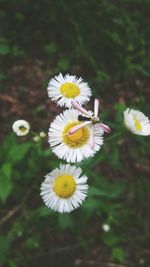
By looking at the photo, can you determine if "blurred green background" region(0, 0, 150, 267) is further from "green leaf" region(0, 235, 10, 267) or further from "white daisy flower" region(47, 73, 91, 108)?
"white daisy flower" region(47, 73, 91, 108)

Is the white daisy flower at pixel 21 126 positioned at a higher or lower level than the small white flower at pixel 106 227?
higher

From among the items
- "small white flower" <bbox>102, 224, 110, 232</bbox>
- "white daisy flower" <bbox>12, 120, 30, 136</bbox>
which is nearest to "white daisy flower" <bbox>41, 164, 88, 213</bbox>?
"white daisy flower" <bbox>12, 120, 30, 136</bbox>

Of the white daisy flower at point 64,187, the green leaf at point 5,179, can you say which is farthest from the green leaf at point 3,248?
the white daisy flower at point 64,187

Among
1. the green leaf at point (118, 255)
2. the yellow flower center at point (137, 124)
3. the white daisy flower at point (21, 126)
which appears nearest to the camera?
the yellow flower center at point (137, 124)

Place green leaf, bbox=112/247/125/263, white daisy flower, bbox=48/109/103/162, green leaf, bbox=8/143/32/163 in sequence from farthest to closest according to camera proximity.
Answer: green leaf, bbox=112/247/125/263 < green leaf, bbox=8/143/32/163 < white daisy flower, bbox=48/109/103/162

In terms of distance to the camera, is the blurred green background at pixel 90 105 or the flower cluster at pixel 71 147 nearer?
the flower cluster at pixel 71 147

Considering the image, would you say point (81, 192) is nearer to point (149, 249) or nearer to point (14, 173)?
point (14, 173)

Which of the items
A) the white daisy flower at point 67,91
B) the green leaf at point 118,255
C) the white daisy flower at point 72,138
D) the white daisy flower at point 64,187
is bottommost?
the green leaf at point 118,255

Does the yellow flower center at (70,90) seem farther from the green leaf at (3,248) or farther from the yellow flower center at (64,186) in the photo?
Answer: the green leaf at (3,248)

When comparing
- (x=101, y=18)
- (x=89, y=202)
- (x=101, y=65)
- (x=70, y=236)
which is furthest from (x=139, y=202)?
(x=101, y=18)
